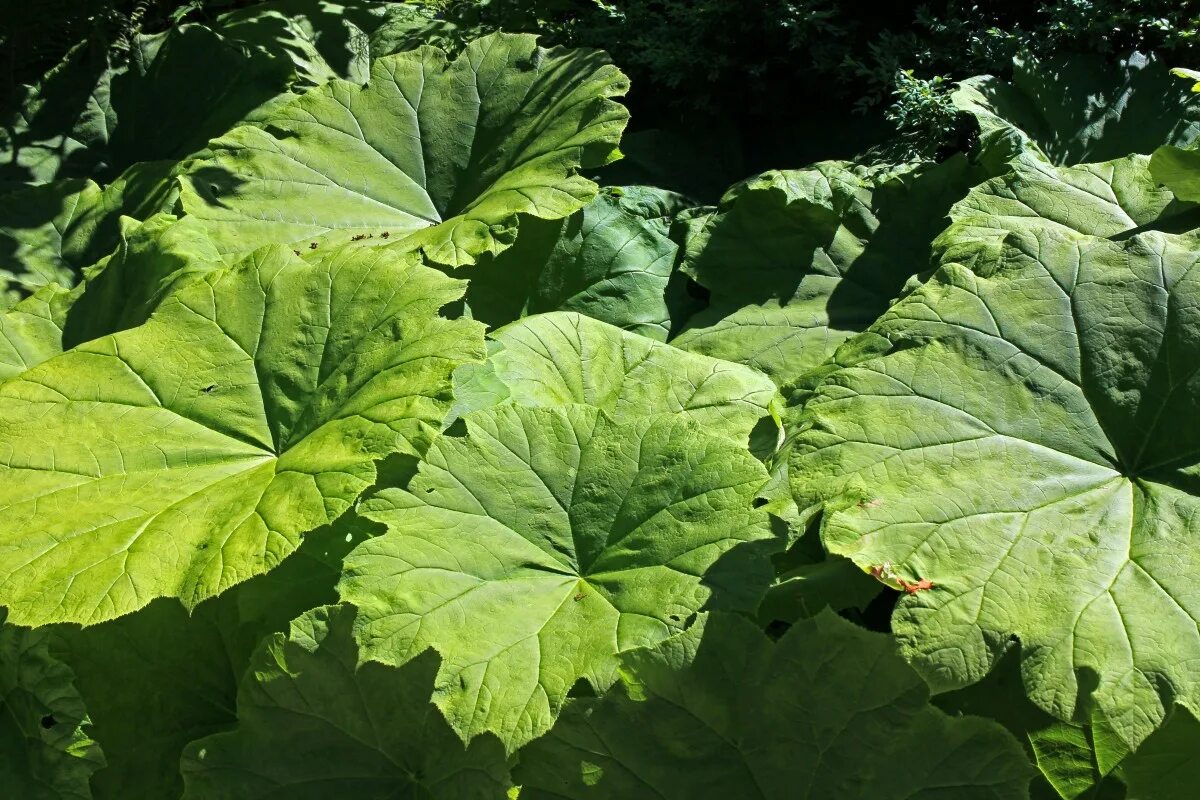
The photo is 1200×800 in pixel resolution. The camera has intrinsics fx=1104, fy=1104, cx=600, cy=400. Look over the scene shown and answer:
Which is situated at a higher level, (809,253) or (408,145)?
(408,145)

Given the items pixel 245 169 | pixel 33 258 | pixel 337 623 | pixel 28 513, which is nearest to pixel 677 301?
pixel 245 169

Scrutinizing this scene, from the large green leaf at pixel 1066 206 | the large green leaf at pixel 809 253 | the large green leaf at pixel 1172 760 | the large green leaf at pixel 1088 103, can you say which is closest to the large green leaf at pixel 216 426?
the large green leaf at pixel 809 253

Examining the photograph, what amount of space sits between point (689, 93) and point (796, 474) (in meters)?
2.38

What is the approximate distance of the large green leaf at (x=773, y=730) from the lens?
1743 mm

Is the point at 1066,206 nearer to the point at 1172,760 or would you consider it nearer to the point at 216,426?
the point at 1172,760

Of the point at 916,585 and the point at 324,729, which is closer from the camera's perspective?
the point at 916,585

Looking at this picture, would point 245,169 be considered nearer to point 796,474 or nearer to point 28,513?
Result: point 28,513

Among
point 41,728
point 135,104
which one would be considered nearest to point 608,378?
point 41,728

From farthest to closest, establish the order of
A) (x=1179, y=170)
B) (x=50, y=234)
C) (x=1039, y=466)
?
(x=50, y=234) → (x=1179, y=170) → (x=1039, y=466)

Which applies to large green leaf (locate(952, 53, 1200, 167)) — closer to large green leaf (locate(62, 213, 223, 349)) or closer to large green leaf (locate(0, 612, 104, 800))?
large green leaf (locate(62, 213, 223, 349))

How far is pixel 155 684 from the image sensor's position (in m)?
2.44

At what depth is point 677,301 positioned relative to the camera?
3.34m

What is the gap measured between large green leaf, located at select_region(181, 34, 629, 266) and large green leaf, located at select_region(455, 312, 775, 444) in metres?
0.57

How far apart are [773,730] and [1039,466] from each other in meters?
0.65
